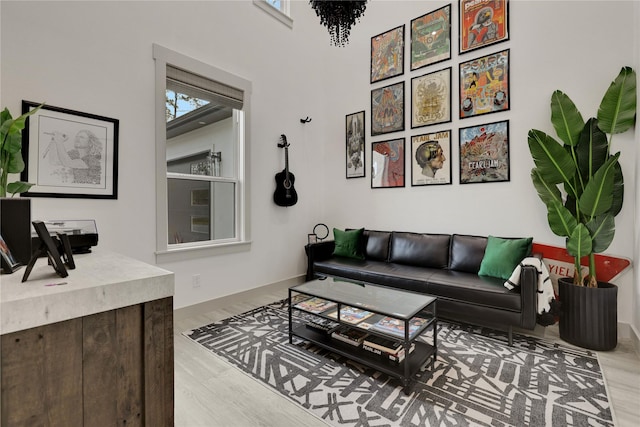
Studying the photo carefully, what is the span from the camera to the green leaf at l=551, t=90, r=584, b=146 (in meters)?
2.52

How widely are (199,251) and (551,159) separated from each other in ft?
11.3

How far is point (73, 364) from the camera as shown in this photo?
858 mm

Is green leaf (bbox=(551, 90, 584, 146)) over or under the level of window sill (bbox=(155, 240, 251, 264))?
over

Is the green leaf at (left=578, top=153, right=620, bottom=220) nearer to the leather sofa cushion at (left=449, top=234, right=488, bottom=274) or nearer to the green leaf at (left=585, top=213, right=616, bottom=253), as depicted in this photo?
the green leaf at (left=585, top=213, right=616, bottom=253)

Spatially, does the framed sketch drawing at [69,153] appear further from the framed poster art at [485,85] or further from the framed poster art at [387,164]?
the framed poster art at [485,85]

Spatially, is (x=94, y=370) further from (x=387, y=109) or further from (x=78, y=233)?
(x=387, y=109)

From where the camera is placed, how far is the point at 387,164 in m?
4.04

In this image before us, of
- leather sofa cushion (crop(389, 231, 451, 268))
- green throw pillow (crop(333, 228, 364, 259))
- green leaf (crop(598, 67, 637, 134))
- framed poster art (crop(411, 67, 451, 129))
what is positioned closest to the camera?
green leaf (crop(598, 67, 637, 134))

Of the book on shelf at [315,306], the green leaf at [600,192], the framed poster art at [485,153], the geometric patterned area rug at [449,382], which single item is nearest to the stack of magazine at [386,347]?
the geometric patterned area rug at [449,382]

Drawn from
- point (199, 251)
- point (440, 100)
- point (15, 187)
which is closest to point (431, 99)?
point (440, 100)

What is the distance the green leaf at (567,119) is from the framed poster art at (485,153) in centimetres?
55

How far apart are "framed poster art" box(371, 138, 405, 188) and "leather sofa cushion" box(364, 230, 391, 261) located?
687 millimetres

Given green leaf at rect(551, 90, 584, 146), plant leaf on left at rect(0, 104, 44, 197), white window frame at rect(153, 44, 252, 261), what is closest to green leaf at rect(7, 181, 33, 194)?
plant leaf on left at rect(0, 104, 44, 197)

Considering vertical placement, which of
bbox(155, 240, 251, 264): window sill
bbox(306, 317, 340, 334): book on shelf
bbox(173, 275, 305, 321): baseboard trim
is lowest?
bbox(173, 275, 305, 321): baseboard trim
